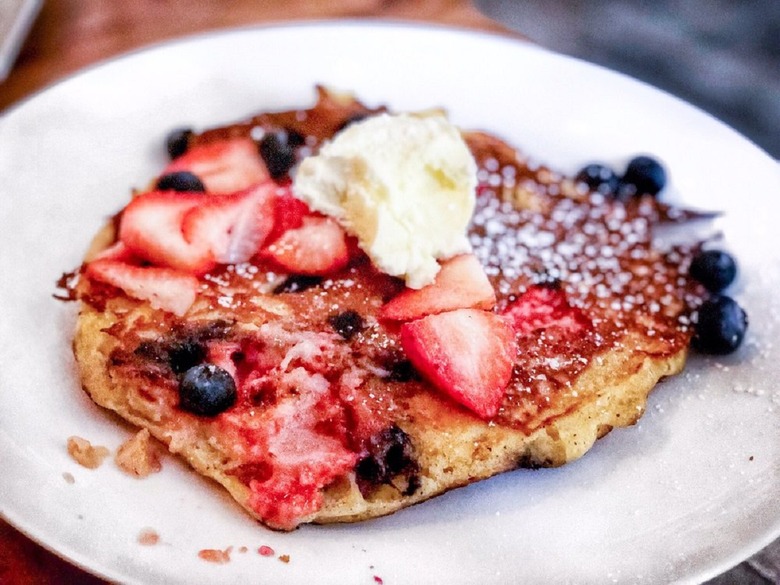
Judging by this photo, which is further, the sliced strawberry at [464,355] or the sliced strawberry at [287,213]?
the sliced strawberry at [287,213]

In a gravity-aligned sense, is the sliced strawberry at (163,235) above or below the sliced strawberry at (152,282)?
above

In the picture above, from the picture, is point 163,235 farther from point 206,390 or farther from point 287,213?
point 206,390

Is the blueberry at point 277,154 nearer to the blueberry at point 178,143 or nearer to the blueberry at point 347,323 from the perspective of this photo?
the blueberry at point 178,143

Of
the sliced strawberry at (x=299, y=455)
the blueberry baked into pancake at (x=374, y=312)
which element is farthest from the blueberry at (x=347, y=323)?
the sliced strawberry at (x=299, y=455)

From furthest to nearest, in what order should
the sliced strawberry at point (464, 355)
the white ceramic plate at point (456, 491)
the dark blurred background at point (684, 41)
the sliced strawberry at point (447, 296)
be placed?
the dark blurred background at point (684, 41), the sliced strawberry at point (447, 296), the sliced strawberry at point (464, 355), the white ceramic plate at point (456, 491)

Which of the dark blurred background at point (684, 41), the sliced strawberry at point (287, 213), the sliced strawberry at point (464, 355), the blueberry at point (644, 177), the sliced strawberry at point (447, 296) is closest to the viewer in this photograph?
the sliced strawberry at point (464, 355)

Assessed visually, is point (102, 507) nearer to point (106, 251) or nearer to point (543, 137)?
point (106, 251)

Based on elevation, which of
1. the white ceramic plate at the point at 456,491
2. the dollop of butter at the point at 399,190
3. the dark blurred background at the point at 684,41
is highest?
the dollop of butter at the point at 399,190

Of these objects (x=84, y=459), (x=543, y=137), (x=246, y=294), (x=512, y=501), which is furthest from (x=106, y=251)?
(x=543, y=137)
